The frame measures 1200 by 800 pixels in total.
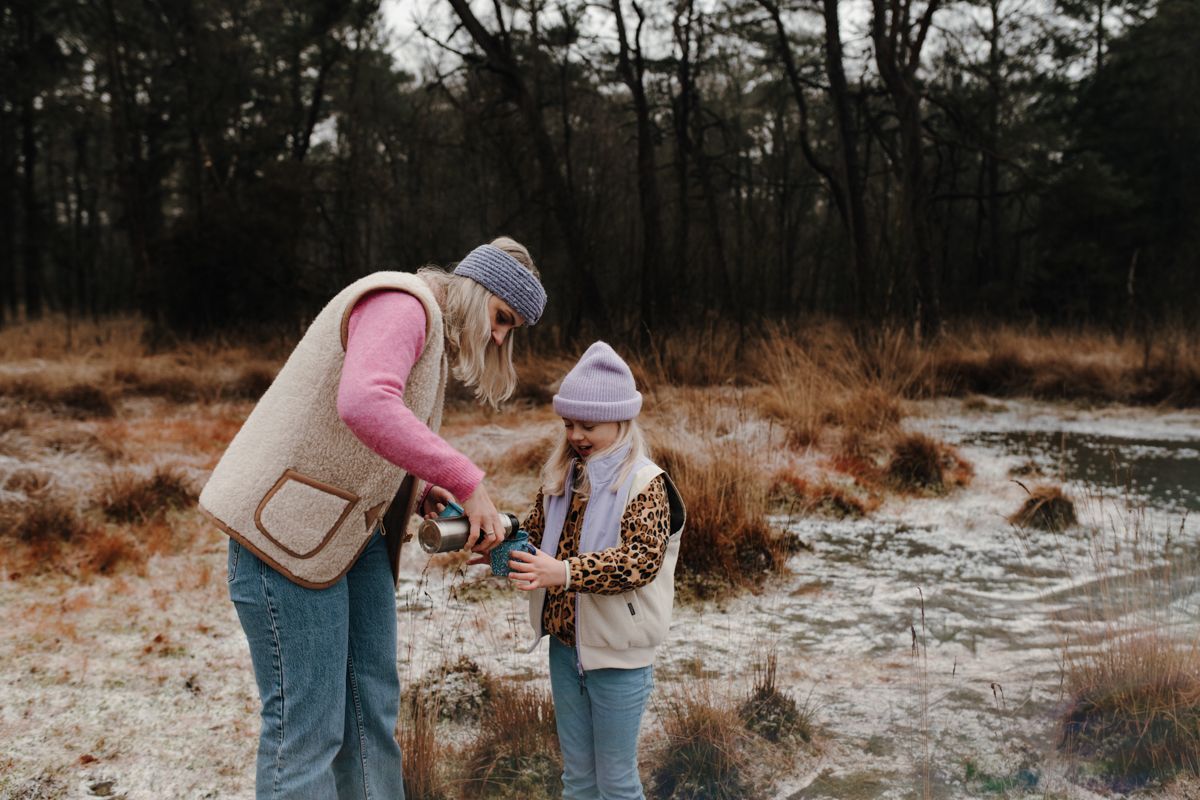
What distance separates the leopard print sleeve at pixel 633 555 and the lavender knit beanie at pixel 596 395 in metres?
0.17

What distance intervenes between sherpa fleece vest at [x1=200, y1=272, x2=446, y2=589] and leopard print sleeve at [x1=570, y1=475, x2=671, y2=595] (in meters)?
0.44

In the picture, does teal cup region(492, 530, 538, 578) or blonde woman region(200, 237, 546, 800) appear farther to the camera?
teal cup region(492, 530, 538, 578)

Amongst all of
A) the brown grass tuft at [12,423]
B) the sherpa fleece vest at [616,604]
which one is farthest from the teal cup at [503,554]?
the brown grass tuft at [12,423]

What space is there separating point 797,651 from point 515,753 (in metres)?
1.40

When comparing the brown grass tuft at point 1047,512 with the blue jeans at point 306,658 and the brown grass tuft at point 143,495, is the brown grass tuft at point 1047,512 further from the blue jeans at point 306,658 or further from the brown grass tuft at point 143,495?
the brown grass tuft at point 143,495

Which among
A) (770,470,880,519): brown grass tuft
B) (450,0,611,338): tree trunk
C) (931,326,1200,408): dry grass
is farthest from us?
(450,0,611,338): tree trunk

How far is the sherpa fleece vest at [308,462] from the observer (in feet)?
5.65

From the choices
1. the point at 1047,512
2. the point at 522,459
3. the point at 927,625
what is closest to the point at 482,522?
the point at 927,625

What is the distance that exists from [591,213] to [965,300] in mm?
11193

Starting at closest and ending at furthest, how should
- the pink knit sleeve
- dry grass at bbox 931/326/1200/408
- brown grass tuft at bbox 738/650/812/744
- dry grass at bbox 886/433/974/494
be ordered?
the pink knit sleeve, brown grass tuft at bbox 738/650/812/744, dry grass at bbox 886/433/974/494, dry grass at bbox 931/326/1200/408

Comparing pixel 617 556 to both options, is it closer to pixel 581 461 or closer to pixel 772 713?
pixel 581 461

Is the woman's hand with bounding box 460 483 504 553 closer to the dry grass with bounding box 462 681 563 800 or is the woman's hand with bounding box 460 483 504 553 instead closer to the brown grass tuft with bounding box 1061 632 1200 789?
the dry grass with bounding box 462 681 563 800

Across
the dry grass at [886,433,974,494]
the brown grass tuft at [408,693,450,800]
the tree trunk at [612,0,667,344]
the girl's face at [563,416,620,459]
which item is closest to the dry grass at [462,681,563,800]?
the brown grass tuft at [408,693,450,800]

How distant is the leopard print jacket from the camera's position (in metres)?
1.87
